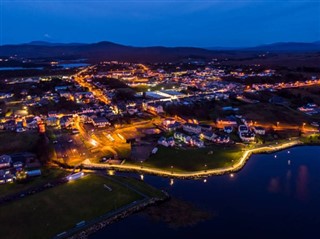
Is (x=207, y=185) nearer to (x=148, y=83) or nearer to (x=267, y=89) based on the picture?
(x=267, y=89)

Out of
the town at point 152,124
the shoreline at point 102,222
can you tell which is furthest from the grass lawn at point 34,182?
the shoreline at point 102,222

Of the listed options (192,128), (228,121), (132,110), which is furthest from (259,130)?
(132,110)

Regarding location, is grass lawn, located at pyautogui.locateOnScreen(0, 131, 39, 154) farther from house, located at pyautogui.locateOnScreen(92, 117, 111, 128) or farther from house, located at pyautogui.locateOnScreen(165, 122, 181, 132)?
house, located at pyautogui.locateOnScreen(165, 122, 181, 132)

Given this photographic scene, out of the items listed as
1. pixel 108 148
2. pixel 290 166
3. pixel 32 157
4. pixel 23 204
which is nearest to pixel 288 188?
pixel 290 166

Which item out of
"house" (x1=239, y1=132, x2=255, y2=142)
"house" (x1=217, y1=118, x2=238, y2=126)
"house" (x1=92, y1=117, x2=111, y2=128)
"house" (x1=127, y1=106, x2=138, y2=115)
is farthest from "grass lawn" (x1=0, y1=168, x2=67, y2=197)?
"house" (x1=217, y1=118, x2=238, y2=126)

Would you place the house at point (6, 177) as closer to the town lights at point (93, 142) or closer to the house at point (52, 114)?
the town lights at point (93, 142)

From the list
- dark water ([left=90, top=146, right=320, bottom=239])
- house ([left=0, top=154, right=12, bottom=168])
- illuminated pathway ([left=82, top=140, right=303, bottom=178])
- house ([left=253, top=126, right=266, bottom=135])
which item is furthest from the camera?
house ([left=253, top=126, right=266, bottom=135])
